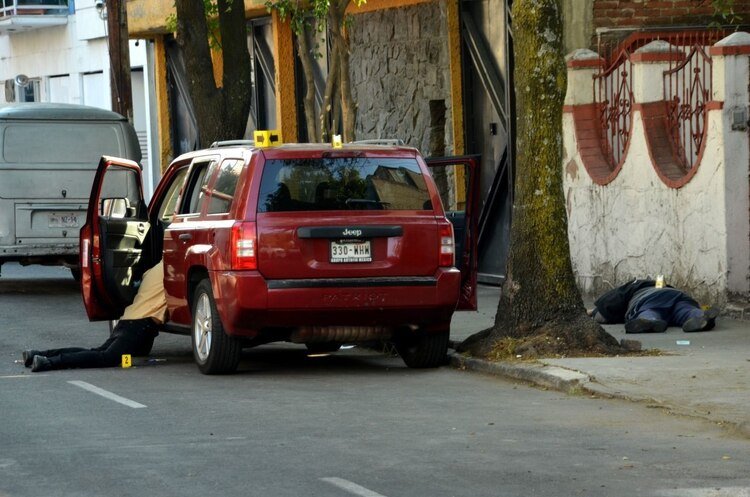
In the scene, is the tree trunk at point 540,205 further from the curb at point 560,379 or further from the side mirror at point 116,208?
the side mirror at point 116,208

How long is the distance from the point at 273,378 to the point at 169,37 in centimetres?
2213

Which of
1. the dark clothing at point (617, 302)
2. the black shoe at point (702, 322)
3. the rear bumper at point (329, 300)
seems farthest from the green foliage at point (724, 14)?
the rear bumper at point (329, 300)

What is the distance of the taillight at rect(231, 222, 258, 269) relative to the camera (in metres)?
12.2

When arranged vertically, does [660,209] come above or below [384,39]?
below

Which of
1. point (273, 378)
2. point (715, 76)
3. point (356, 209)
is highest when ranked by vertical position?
point (715, 76)

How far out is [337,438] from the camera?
9523mm

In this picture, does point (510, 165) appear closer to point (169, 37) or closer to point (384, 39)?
point (384, 39)

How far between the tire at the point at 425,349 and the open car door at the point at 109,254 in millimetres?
2435

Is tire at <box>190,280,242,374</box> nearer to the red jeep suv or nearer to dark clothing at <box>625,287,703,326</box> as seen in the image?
the red jeep suv

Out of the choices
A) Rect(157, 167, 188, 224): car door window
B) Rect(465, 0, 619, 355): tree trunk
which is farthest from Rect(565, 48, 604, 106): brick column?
Rect(157, 167, 188, 224): car door window

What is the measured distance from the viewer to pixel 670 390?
437 inches

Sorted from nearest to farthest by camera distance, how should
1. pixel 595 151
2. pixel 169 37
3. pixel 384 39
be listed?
pixel 595 151 < pixel 384 39 < pixel 169 37

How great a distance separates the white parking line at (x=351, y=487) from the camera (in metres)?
7.78

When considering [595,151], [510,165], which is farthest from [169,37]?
[595,151]
